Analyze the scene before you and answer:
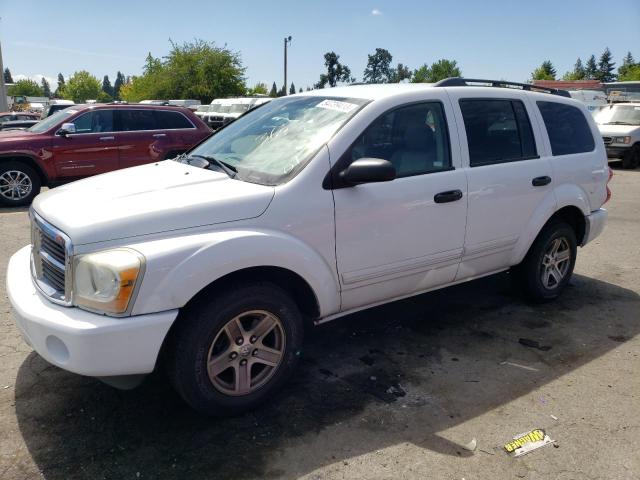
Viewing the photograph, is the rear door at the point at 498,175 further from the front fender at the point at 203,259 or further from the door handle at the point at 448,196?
the front fender at the point at 203,259

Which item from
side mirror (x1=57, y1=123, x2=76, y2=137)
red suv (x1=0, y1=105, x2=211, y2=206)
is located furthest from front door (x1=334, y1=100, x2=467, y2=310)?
side mirror (x1=57, y1=123, x2=76, y2=137)

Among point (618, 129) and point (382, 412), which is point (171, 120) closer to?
point (382, 412)

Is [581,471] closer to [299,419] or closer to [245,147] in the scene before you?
[299,419]

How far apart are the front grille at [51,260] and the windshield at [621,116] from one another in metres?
17.9

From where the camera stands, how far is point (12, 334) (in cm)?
402

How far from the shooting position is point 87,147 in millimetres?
9672

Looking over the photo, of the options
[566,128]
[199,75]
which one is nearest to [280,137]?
[566,128]

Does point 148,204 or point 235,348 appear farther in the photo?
point 235,348

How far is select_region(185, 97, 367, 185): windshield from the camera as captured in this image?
3.21 meters

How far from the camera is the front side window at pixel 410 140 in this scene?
3.40 meters

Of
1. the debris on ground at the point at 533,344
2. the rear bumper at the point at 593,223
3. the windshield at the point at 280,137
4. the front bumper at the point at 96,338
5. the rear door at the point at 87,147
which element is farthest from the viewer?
the rear door at the point at 87,147

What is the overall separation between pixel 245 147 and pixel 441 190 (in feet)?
4.40

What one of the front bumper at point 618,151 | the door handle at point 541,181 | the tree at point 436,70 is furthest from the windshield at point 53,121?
the tree at point 436,70

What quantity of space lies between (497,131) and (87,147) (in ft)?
25.8
